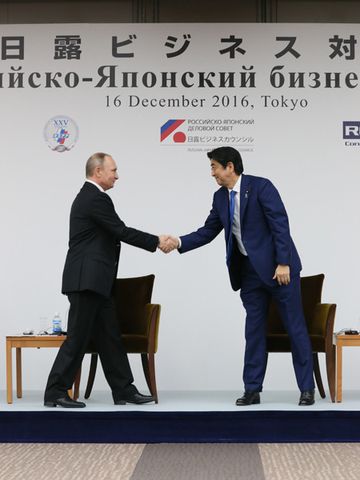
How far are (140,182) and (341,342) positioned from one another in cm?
245

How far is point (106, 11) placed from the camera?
26.1 feet

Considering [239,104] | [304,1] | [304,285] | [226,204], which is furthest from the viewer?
[304,1]

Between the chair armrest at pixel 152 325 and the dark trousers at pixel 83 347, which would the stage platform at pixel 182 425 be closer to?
the dark trousers at pixel 83 347

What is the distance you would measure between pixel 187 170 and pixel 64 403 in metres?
2.64

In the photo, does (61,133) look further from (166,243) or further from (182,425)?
(182,425)

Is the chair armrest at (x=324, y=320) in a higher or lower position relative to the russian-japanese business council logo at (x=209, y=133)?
lower

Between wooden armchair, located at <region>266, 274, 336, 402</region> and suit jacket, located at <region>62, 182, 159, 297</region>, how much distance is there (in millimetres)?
1206

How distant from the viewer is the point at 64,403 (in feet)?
17.3

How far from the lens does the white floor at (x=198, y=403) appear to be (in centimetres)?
516

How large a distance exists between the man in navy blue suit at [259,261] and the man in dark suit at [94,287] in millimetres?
584

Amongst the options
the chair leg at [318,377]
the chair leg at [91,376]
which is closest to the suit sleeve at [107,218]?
the chair leg at [91,376]

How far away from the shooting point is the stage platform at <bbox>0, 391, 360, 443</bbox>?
16.4ft

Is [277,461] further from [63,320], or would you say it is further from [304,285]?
[63,320]

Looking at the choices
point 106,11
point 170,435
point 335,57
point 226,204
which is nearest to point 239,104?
point 335,57
